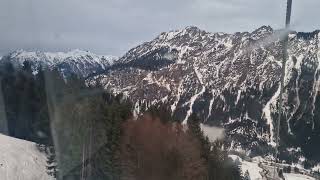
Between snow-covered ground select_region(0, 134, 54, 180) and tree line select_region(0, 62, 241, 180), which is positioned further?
snow-covered ground select_region(0, 134, 54, 180)

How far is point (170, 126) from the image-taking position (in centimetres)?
7112

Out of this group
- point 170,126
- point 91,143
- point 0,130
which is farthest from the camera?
point 0,130

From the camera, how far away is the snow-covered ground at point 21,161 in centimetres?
5441

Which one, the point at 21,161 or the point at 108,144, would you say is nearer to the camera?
the point at 108,144

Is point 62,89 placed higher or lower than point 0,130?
higher

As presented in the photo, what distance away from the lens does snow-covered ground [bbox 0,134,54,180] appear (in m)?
54.4

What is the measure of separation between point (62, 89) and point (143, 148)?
11186 mm

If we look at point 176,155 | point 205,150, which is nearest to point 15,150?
point 176,155

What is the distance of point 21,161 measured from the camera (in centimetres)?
6047

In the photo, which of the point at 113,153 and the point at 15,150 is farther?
the point at 15,150

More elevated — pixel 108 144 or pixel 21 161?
pixel 108 144

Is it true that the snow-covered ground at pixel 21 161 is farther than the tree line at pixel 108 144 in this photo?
Yes

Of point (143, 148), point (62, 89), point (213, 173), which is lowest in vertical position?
point (213, 173)

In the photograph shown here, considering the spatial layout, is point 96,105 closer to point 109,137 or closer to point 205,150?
point 109,137
